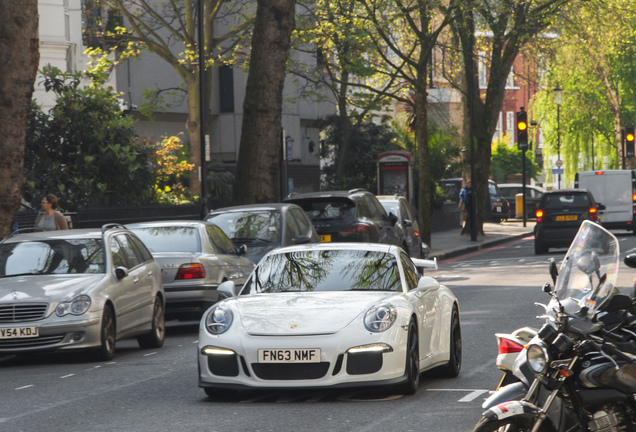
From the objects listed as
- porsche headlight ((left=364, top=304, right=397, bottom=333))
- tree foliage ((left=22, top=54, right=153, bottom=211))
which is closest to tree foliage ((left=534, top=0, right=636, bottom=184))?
tree foliage ((left=22, top=54, right=153, bottom=211))

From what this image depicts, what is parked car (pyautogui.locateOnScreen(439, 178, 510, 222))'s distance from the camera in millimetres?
51594

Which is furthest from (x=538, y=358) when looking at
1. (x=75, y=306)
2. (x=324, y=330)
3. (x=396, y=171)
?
(x=396, y=171)

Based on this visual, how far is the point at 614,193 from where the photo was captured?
38.9 meters

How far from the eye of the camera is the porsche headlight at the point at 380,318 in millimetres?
8820

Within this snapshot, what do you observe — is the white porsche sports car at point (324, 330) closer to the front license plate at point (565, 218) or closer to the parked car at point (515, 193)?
the front license plate at point (565, 218)

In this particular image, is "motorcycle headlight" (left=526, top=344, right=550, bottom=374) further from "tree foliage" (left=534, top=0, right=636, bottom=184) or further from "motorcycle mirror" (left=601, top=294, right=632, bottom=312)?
"tree foliage" (left=534, top=0, right=636, bottom=184)

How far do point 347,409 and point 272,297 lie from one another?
1.32 metres

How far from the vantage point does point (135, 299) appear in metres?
13.1

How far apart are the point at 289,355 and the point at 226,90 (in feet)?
133

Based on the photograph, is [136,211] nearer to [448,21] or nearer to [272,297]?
[448,21]

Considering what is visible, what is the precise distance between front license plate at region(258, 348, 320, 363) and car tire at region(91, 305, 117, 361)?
3.86m

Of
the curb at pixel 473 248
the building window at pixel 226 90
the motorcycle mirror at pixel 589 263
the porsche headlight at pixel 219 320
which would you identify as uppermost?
the building window at pixel 226 90

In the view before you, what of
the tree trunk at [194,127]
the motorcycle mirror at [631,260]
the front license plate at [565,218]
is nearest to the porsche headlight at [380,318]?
the motorcycle mirror at [631,260]

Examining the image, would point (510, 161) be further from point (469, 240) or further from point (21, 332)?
point (21, 332)
